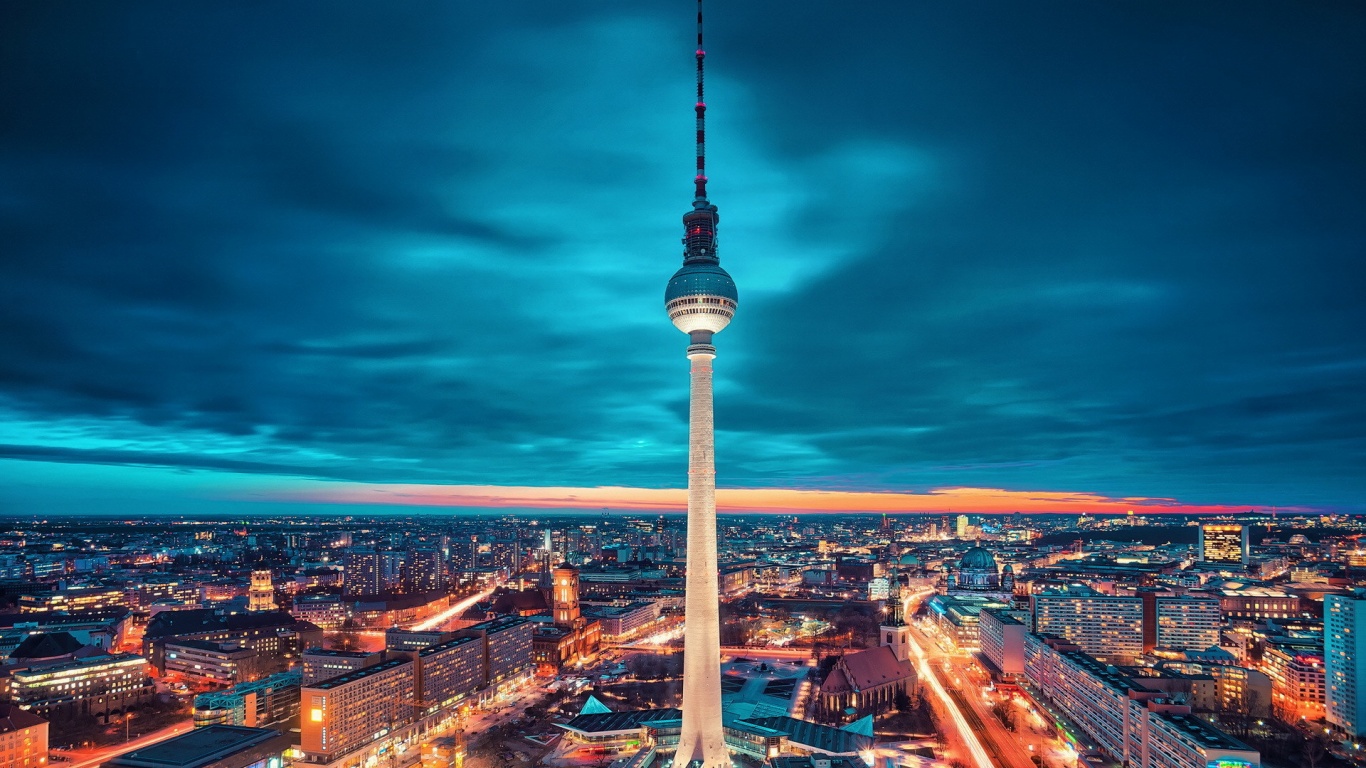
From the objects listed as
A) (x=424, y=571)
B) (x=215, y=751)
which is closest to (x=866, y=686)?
(x=215, y=751)

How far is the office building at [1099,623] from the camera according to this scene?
85.6m

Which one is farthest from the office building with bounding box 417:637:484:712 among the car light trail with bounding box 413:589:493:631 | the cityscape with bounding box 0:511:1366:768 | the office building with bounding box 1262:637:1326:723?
the office building with bounding box 1262:637:1326:723

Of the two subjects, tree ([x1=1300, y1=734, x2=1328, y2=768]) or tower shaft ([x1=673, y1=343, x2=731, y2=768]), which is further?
tree ([x1=1300, y1=734, x2=1328, y2=768])

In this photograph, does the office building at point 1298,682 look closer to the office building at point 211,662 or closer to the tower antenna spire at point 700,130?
the tower antenna spire at point 700,130

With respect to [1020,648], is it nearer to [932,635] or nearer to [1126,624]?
[1126,624]

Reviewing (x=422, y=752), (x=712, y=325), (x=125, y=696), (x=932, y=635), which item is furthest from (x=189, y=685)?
(x=932, y=635)

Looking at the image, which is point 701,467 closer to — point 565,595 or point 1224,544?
point 565,595

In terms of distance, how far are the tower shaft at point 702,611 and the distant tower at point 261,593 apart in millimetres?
92187

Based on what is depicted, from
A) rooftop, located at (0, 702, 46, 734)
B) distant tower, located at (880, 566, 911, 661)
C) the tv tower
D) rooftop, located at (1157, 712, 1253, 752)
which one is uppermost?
the tv tower

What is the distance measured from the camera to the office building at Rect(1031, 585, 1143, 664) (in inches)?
3371

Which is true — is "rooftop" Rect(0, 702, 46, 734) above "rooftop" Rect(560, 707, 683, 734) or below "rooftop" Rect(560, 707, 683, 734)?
above

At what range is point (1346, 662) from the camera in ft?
181

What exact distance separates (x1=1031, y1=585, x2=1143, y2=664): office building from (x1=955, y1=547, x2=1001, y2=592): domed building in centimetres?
3730

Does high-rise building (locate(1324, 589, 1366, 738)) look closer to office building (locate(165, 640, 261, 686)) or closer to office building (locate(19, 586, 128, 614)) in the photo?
office building (locate(165, 640, 261, 686))
